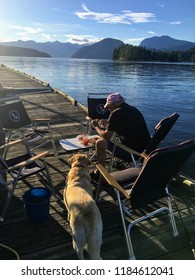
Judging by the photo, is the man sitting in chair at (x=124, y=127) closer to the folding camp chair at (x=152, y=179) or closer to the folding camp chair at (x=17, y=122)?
the folding camp chair at (x=152, y=179)

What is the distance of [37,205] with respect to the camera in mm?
3945

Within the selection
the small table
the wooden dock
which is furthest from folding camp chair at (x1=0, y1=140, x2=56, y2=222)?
the small table

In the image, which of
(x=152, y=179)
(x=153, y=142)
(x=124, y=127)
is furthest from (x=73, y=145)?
(x=152, y=179)

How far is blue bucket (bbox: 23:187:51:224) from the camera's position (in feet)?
13.0

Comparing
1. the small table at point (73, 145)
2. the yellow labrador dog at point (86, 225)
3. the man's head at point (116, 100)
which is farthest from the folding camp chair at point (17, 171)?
the man's head at point (116, 100)

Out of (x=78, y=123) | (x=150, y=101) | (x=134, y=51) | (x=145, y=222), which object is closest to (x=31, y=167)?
(x=145, y=222)

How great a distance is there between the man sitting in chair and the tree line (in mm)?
113604

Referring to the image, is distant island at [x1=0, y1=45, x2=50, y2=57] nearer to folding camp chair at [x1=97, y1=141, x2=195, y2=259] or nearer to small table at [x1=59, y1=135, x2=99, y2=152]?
small table at [x1=59, y1=135, x2=99, y2=152]

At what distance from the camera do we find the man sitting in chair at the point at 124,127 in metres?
4.94

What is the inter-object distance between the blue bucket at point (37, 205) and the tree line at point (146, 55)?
115 metres

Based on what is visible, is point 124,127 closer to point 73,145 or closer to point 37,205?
point 73,145

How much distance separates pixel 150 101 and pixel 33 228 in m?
21.0

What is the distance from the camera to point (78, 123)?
984 centimetres

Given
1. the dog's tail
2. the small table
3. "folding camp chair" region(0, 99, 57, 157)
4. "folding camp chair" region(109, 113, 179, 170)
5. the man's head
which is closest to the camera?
the dog's tail
